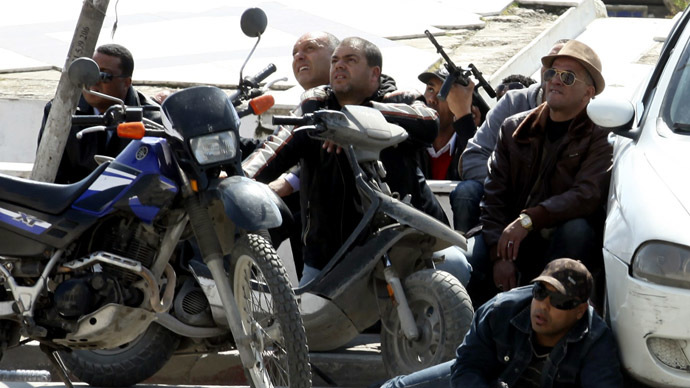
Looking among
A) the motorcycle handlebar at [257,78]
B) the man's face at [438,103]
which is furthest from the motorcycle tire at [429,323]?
the man's face at [438,103]

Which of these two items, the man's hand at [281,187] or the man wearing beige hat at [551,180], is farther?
the man's hand at [281,187]

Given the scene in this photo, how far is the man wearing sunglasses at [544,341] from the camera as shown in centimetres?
491

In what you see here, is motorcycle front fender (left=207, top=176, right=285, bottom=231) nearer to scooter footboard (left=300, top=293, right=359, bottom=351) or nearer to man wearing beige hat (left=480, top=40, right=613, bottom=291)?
scooter footboard (left=300, top=293, right=359, bottom=351)

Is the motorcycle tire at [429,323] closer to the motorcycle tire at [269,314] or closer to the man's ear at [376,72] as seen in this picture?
the motorcycle tire at [269,314]

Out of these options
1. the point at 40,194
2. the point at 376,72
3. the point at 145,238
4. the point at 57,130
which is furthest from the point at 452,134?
the point at 40,194

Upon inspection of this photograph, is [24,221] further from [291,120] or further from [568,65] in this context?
[568,65]

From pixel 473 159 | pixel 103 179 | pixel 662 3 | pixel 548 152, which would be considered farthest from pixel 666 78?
pixel 662 3

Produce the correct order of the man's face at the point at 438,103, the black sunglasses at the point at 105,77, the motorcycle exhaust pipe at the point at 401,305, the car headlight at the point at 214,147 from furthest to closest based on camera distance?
the man's face at the point at 438,103, the black sunglasses at the point at 105,77, the motorcycle exhaust pipe at the point at 401,305, the car headlight at the point at 214,147

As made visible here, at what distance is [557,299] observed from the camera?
16.0 feet

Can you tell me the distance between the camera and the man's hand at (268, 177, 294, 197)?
6.91 m

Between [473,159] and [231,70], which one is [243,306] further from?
[231,70]

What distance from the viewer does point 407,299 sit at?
5.76 meters

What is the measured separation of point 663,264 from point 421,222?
1.21 meters

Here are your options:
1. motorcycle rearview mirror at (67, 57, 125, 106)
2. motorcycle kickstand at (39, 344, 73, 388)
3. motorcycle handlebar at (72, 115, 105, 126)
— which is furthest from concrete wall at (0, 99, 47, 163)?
motorcycle rearview mirror at (67, 57, 125, 106)
